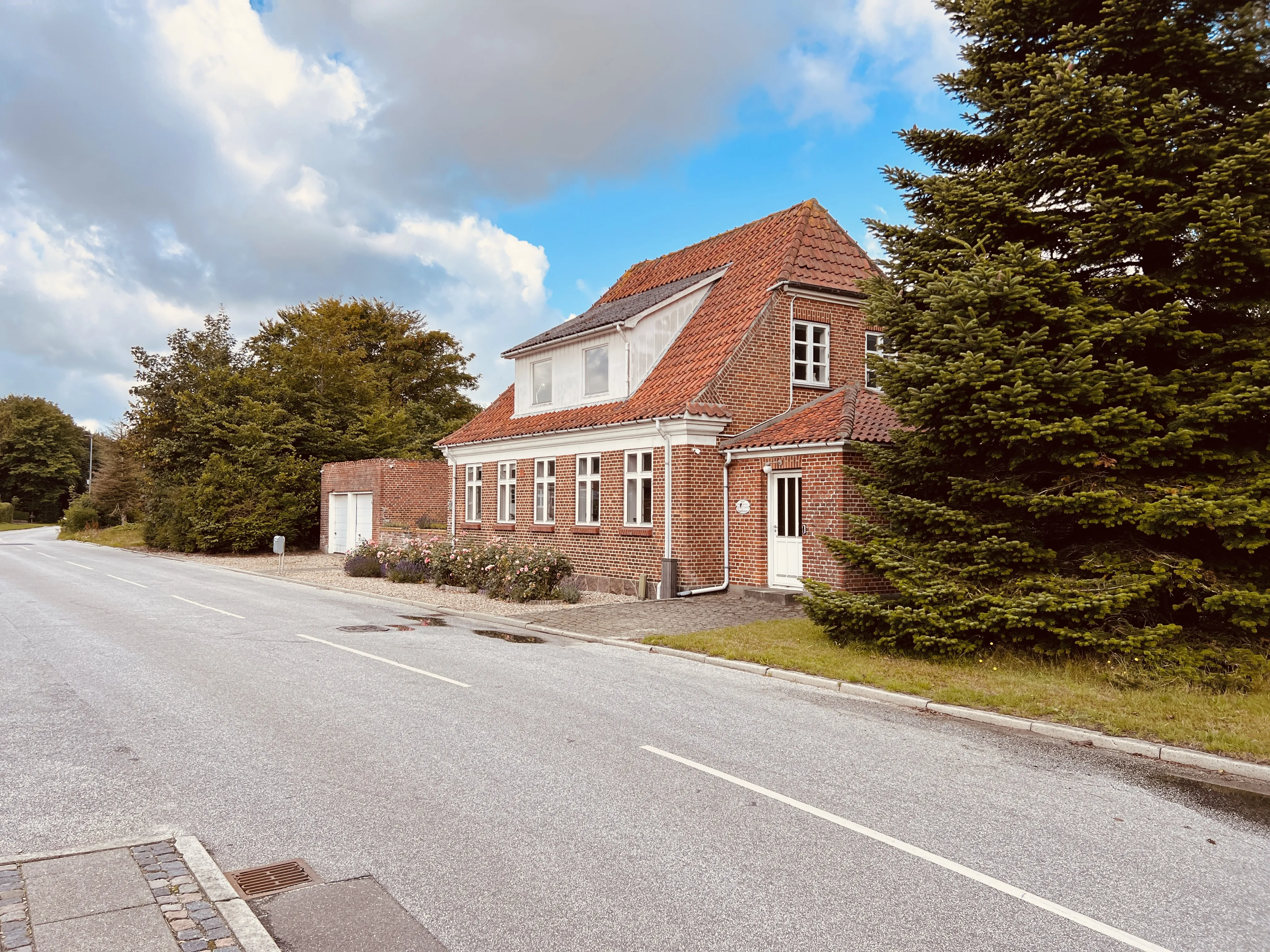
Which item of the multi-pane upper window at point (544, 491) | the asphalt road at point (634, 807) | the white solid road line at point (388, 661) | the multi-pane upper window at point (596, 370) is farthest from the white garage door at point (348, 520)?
the asphalt road at point (634, 807)

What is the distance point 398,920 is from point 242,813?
1.92 meters

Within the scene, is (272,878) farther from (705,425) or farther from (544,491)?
(544,491)

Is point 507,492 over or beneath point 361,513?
over

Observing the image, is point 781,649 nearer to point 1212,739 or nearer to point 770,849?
point 1212,739

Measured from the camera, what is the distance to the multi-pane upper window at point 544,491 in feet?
73.5

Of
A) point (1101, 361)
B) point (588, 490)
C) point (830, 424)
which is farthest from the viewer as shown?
Result: point (588, 490)

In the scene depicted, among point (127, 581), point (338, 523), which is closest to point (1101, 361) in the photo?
point (127, 581)

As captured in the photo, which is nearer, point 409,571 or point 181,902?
point 181,902

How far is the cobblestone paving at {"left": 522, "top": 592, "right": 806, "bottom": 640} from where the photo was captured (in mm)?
14125

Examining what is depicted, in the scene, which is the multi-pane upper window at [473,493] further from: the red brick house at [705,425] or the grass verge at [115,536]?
the grass verge at [115,536]

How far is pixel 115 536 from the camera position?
46.9 m

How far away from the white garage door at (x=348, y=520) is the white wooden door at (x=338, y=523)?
12mm

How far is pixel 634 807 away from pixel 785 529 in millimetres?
12305

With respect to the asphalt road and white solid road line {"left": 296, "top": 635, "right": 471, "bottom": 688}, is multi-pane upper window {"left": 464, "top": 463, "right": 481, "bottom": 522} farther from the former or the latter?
the asphalt road
